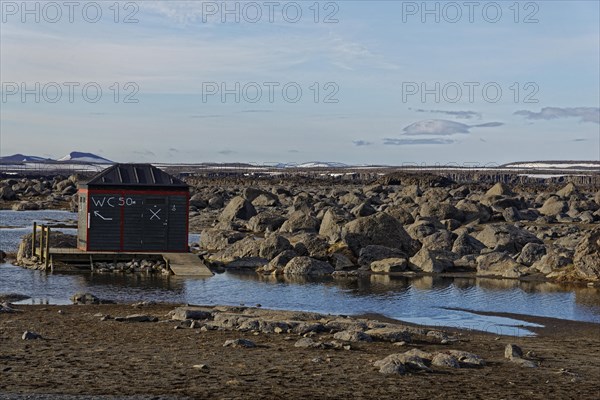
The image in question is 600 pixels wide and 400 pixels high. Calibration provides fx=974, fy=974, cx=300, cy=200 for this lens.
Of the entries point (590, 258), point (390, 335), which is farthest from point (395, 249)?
point (390, 335)

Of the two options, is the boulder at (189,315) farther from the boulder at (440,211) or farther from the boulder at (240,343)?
the boulder at (440,211)

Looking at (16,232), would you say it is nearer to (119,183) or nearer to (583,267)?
(119,183)

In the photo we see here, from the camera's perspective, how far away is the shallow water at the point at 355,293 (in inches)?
1069

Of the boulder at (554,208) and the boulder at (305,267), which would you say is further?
the boulder at (554,208)

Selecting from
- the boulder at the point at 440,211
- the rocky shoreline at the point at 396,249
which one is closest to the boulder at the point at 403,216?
the rocky shoreline at the point at 396,249

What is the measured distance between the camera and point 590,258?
34.6 metres

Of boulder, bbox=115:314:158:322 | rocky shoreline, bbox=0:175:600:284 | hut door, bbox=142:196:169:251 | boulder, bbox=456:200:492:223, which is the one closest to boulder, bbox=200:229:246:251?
rocky shoreline, bbox=0:175:600:284

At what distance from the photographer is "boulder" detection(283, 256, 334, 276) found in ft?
117

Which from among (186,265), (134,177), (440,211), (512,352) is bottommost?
(512,352)

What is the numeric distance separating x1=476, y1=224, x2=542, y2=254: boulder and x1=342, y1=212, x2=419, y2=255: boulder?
3725 millimetres

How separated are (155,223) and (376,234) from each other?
29.4 feet

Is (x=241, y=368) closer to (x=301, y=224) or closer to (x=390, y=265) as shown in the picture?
(x=390, y=265)

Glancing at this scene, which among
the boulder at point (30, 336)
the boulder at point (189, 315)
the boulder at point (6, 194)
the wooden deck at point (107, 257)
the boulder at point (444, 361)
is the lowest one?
the boulder at point (444, 361)

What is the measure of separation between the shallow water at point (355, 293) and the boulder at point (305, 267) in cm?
110
